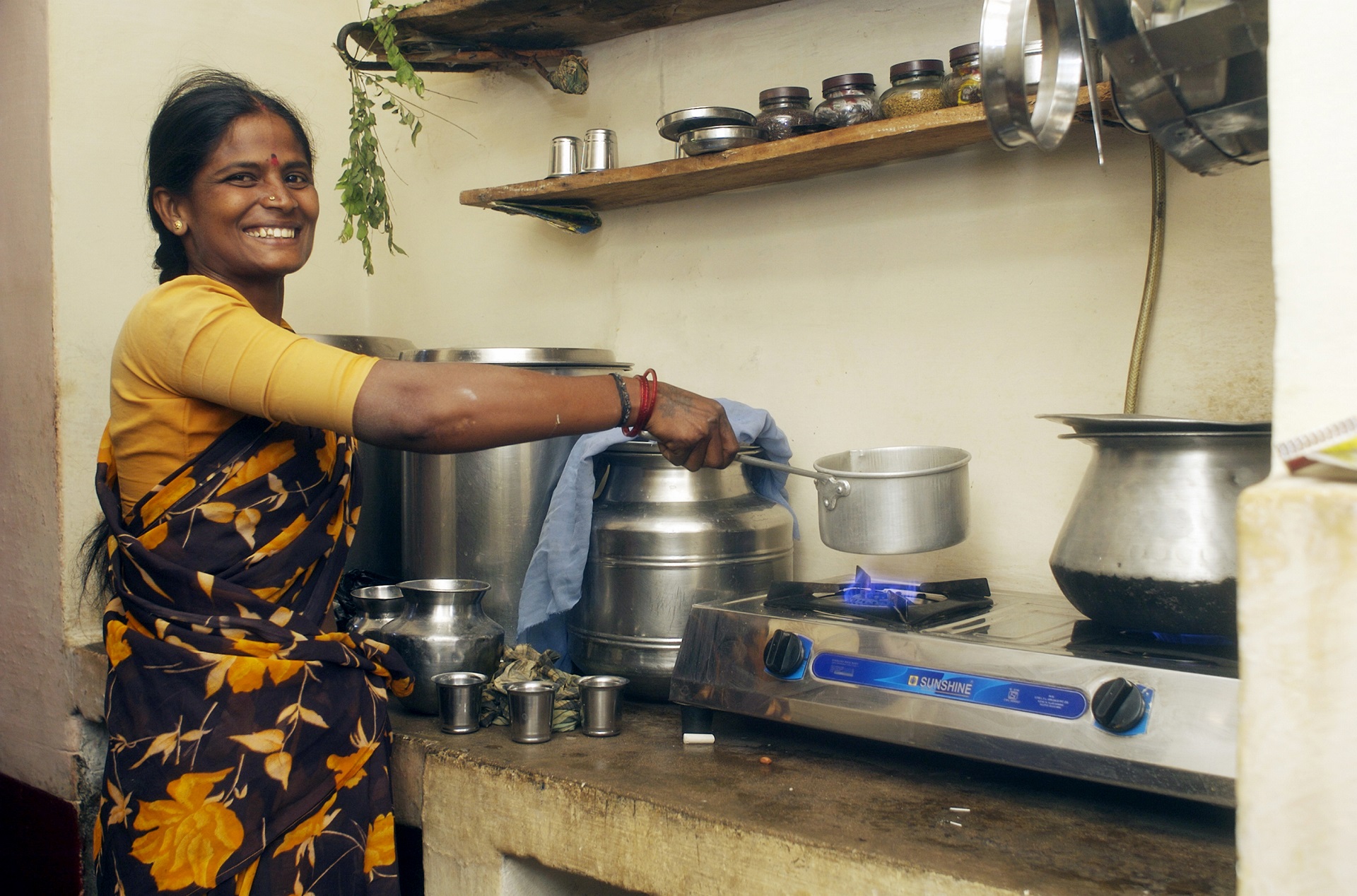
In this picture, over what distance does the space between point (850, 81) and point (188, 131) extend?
100cm

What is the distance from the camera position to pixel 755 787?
1.25 metres

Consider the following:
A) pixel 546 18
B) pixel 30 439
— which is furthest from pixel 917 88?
pixel 30 439

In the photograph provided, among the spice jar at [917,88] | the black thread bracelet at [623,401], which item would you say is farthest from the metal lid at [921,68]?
the black thread bracelet at [623,401]

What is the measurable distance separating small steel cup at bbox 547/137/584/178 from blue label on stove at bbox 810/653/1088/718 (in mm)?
1201

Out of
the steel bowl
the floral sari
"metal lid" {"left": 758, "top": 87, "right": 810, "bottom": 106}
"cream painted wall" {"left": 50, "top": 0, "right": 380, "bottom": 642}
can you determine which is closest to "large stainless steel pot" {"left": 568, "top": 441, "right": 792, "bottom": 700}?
the floral sari

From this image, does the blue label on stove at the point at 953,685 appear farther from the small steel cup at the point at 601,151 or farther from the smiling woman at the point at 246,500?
the small steel cup at the point at 601,151

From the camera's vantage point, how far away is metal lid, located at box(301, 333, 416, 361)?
6.76 feet

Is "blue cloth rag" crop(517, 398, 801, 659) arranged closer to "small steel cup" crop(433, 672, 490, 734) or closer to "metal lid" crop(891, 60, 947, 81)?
"small steel cup" crop(433, 672, 490, 734)

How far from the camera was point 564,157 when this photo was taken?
2043 mm

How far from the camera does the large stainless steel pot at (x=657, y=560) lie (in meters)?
1.58

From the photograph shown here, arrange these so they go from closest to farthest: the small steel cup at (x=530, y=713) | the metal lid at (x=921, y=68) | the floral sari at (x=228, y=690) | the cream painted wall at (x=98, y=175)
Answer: the floral sari at (x=228, y=690), the small steel cup at (x=530, y=713), the metal lid at (x=921, y=68), the cream painted wall at (x=98, y=175)

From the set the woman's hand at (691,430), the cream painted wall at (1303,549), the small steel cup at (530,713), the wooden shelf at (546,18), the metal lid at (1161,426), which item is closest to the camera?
the cream painted wall at (1303,549)

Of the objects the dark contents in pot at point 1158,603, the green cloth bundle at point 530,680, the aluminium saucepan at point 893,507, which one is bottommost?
the green cloth bundle at point 530,680

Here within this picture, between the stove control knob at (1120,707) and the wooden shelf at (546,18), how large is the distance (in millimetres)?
1452
